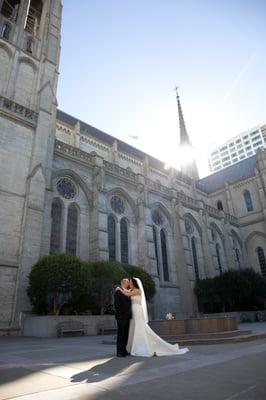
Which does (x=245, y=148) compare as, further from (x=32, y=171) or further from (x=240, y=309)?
(x=32, y=171)

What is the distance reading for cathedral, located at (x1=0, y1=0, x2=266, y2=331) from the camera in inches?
650

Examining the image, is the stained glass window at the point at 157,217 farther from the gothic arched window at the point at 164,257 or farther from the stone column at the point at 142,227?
the stone column at the point at 142,227

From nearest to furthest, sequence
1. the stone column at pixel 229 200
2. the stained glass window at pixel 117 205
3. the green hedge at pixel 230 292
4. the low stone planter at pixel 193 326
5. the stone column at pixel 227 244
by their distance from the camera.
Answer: the low stone planter at pixel 193 326
the stained glass window at pixel 117 205
the green hedge at pixel 230 292
the stone column at pixel 227 244
the stone column at pixel 229 200

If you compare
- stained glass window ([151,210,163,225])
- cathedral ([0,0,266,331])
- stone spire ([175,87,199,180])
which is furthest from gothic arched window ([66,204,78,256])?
stone spire ([175,87,199,180])

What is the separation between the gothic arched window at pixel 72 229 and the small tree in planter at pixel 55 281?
4703mm

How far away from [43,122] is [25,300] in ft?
39.2

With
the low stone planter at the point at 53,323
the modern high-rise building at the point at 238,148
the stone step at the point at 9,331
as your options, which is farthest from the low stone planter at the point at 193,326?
the modern high-rise building at the point at 238,148

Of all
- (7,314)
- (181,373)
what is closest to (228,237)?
(7,314)

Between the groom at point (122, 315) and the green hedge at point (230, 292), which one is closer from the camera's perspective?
the groom at point (122, 315)

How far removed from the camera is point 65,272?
14.0 metres

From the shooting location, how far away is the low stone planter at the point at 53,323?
1272 cm

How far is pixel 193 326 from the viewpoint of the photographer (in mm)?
9227

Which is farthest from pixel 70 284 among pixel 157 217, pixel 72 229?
pixel 157 217

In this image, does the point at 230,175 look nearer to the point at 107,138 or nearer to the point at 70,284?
the point at 107,138
